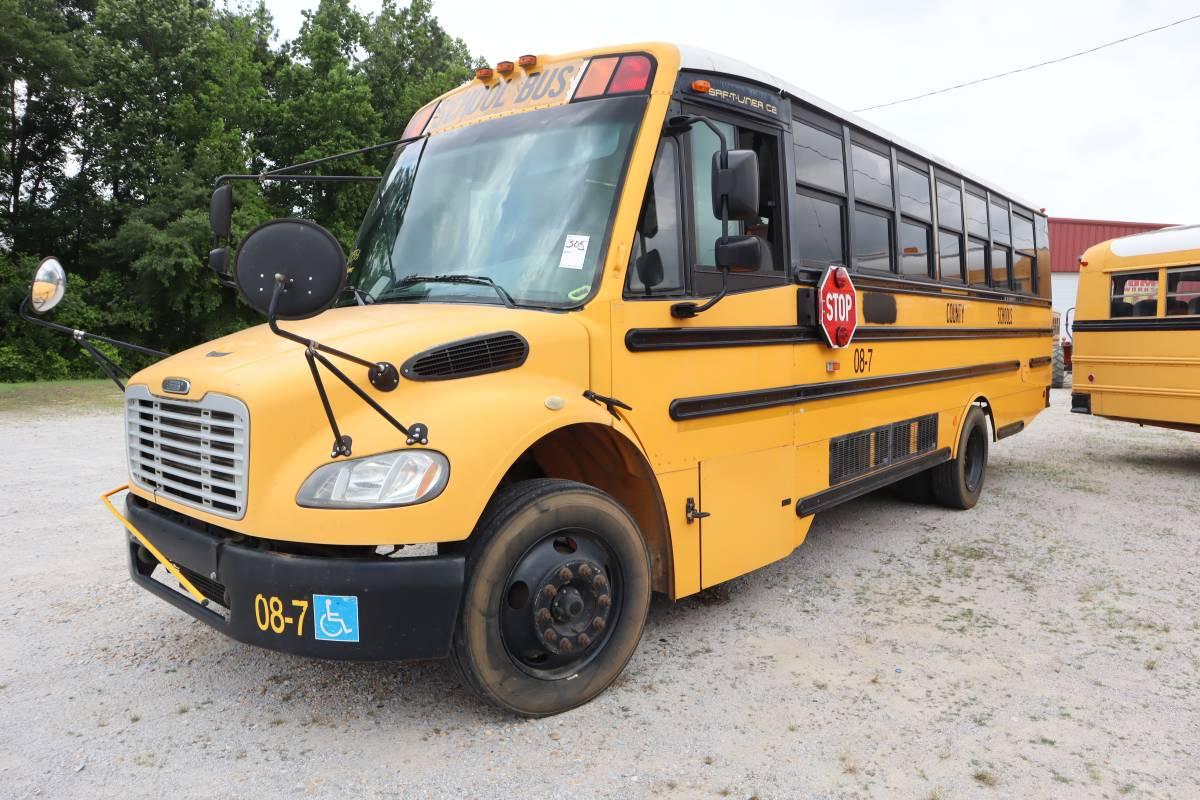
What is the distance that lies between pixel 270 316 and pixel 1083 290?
10.4 metres

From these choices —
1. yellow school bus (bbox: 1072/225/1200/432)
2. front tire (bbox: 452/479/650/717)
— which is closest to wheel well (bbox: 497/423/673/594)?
front tire (bbox: 452/479/650/717)

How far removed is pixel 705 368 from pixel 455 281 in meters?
1.17

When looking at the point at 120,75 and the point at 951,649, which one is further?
the point at 120,75

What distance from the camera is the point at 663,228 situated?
11.6 ft

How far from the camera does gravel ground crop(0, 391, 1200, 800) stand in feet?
9.05

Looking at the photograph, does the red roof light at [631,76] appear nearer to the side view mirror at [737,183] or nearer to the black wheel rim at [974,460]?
the side view mirror at [737,183]

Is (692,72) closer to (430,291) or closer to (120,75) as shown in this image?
(430,291)

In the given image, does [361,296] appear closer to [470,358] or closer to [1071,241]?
[470,358]

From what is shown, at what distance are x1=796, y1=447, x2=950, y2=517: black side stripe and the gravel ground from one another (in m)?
0.53

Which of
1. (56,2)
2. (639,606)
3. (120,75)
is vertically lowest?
(639,606)

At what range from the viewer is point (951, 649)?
390cm

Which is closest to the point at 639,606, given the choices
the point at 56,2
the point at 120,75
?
the point at 120,75

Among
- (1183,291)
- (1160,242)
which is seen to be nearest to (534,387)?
(1183,291)

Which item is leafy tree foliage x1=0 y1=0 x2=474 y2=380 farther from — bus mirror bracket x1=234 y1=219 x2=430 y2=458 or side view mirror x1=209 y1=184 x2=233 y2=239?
bus mirror bracket x1=234 y1=219 x2=430 y2=458
